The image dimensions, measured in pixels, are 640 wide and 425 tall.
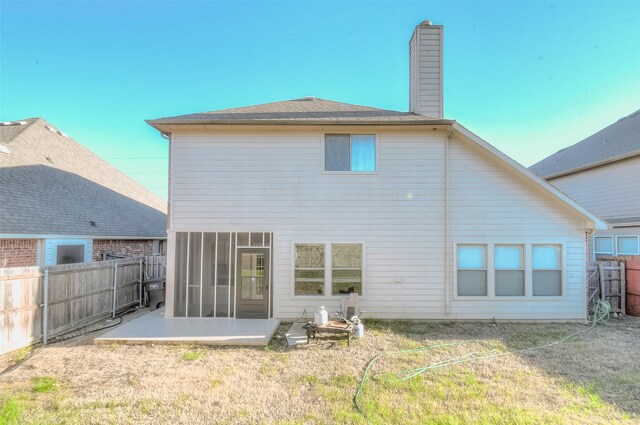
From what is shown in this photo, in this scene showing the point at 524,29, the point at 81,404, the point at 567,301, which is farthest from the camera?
the point at 524,29

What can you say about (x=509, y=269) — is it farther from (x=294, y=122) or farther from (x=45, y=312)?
(x=45, y=312)

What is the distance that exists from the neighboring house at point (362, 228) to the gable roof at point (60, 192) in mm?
4697

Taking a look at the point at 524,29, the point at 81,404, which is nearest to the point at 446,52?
the point at 524,29

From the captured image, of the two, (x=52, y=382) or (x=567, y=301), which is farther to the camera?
(x=567, y=301)

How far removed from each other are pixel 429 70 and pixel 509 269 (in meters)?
5.98

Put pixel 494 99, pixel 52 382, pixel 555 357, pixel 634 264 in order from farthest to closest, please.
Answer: pixel 494 99 < pixel 634 264 < pixel 555 357 < pixel 52 382

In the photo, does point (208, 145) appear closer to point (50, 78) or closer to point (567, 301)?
point (567, 301)

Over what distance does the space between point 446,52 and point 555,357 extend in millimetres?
8062

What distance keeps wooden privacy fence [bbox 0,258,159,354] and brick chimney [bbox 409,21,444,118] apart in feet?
32.4

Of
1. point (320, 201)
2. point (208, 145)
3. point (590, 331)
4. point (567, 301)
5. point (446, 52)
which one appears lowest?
point (590, 331)

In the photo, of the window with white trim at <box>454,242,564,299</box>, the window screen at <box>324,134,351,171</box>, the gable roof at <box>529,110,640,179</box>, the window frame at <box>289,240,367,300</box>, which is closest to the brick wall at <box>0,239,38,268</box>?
the window frame at <box>289,240,367,300</box>

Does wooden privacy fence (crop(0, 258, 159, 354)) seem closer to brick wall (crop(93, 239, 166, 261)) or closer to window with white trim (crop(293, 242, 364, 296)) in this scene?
brick wall (crop(93, 239, 166, 261))

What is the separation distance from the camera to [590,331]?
7.31 m

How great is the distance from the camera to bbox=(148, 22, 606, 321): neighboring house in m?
8.03
